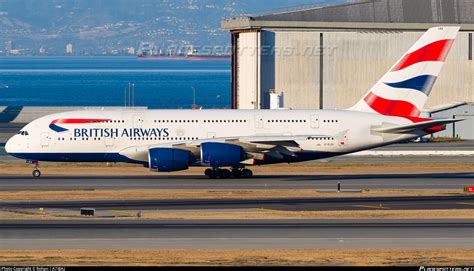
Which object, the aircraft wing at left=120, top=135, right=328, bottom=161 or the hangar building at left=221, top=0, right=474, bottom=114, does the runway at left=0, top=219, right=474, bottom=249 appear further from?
the hangar building at left=221, top=0, right=474, bottom=114

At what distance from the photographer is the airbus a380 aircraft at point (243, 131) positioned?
60969 millimetres

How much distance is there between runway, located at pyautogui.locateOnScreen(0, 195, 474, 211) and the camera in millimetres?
46531

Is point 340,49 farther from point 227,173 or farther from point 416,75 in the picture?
point 227,173

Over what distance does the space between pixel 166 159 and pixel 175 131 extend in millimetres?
2924

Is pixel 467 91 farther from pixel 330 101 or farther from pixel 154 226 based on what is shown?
pixel 154 226

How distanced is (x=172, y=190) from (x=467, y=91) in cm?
5151

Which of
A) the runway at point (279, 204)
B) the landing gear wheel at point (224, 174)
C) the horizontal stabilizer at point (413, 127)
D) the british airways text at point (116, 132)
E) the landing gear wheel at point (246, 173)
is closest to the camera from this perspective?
the runway at point (279, 204)

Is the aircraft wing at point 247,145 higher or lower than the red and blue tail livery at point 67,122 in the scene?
lower

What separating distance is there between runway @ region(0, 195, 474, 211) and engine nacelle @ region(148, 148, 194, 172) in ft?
32.8

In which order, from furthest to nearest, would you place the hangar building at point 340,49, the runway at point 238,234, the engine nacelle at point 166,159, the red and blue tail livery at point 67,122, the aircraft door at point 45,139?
the hangar building at point 340,49 → the red and blue tail livery at point 67,122 → the aircraft door at point 45,139 → the engine nacelle at point 166,159 → the runway at point 238,234

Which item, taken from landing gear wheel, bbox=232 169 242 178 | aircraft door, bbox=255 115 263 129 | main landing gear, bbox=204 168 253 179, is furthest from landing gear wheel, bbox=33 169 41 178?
aircraft door, bbox=255 115 263 129

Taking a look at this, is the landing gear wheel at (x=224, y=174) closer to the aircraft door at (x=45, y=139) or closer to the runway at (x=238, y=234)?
the aircraft door at (x=45, y=139)

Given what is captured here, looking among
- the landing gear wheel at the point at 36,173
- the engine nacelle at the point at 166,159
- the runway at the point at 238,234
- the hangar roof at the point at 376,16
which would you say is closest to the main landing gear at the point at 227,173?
the engine nacelle at the point at 166,159

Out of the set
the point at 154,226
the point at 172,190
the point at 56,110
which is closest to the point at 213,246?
the point at 154,226
